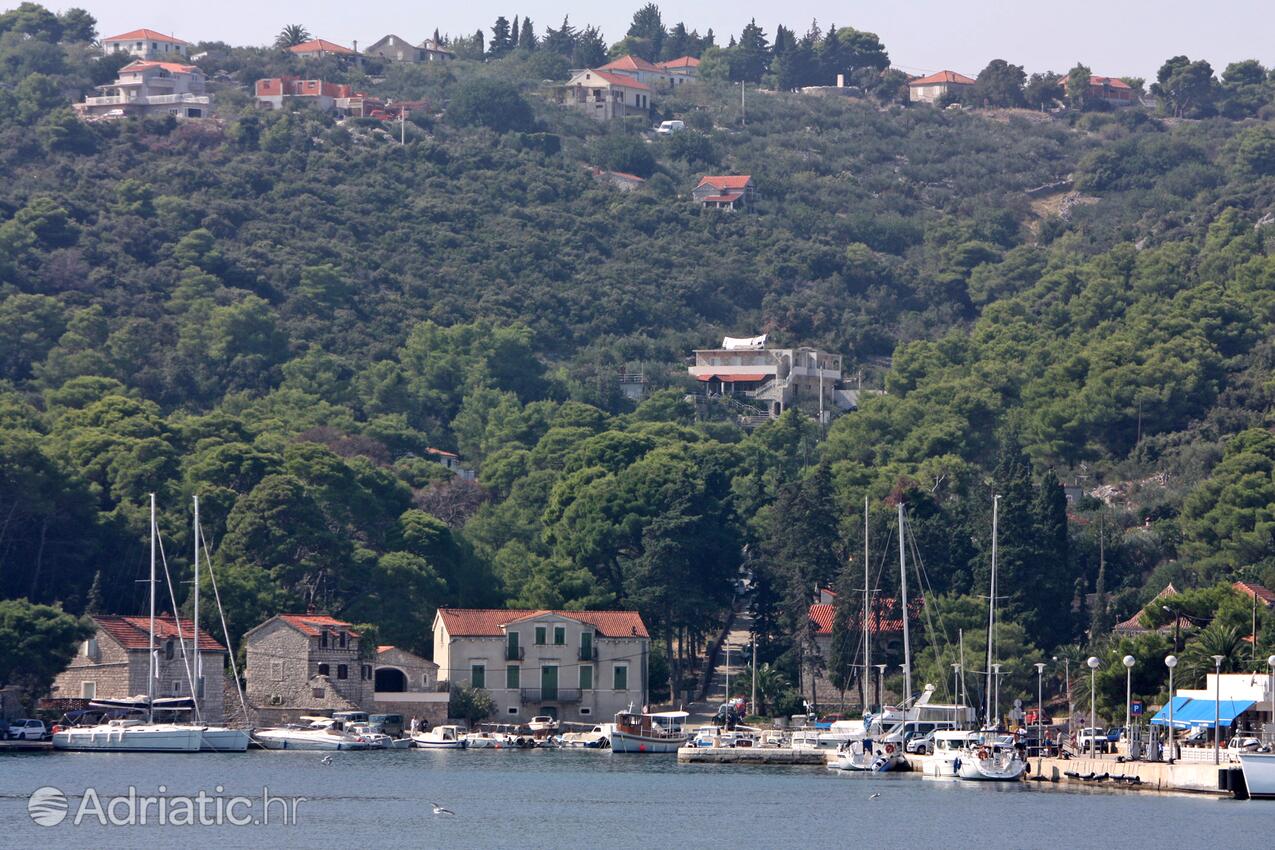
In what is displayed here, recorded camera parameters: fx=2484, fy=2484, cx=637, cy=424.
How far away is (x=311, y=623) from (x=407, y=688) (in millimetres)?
5186

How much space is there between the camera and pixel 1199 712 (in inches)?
2734

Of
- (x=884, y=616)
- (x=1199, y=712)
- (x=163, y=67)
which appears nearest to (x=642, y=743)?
(x=884, y=616)

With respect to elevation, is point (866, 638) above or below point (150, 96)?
below

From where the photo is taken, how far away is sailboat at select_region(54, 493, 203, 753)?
261ft

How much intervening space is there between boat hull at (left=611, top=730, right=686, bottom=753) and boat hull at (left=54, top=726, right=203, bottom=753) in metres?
14.6

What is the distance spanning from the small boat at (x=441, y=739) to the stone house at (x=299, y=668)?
9.08ft

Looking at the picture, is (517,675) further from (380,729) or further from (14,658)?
(14,658)

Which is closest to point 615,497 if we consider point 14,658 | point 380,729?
point 380,729

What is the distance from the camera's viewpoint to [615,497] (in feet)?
338

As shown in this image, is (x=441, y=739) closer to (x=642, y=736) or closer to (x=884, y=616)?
(x=642, y=736)

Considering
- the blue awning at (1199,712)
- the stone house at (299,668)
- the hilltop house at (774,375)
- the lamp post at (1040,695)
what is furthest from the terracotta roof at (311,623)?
the hilltop house at (774,375)

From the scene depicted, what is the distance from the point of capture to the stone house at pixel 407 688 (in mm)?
89438

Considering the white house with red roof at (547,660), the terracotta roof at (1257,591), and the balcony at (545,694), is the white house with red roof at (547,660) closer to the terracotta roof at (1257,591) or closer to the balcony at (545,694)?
the balcony at (545,694)

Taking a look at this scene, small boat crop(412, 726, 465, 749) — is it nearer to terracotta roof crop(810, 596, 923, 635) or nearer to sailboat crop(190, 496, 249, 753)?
sailboat crop(190, 496, 249, 753)
